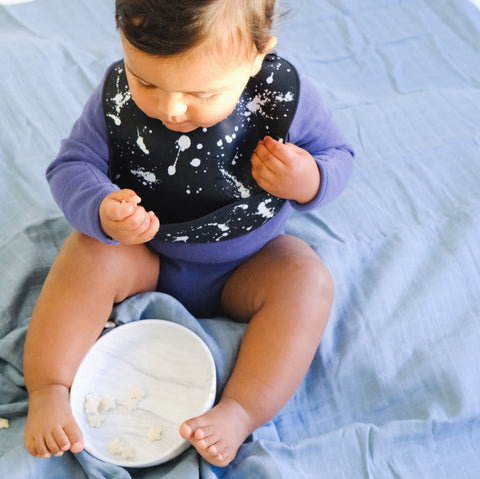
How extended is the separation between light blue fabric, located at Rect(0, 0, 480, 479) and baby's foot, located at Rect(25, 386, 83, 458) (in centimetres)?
2

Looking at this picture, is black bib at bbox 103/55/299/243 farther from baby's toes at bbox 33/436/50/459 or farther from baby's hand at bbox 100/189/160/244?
baby's toes at bbox 33/436/50/459

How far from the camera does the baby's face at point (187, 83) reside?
59cm

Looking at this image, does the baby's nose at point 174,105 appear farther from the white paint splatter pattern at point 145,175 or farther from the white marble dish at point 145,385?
the white marble dish at point 145,385

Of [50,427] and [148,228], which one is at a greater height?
[148,228]

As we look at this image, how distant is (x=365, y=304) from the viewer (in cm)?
91

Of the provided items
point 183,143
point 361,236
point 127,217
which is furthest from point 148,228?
point 361,236

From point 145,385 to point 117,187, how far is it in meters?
0.28

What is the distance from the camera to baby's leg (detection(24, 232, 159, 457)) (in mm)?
728

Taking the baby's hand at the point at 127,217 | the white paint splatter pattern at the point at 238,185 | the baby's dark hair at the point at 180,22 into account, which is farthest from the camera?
the white paint splatter pattern at the point at 238,185

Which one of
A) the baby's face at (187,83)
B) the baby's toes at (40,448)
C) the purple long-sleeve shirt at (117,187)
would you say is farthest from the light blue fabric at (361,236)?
the baby's face at (187,83)

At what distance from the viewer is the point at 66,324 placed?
788 millimetres

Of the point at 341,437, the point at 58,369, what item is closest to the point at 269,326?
the point at 341,437

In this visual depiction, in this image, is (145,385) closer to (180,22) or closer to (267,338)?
(267,338)

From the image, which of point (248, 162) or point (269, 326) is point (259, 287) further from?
point (248, 162)
